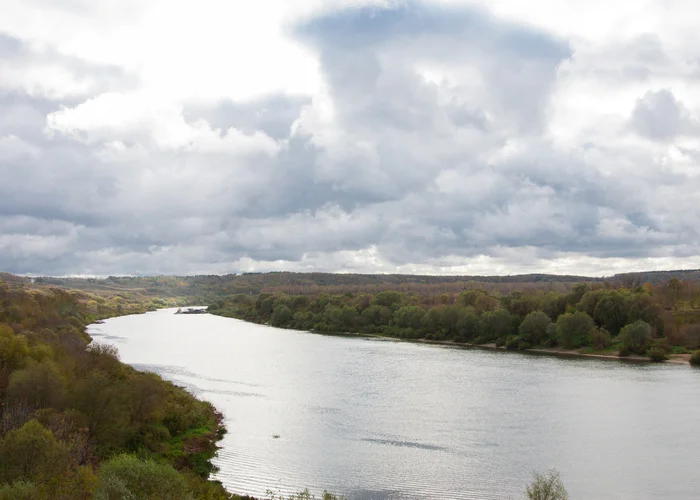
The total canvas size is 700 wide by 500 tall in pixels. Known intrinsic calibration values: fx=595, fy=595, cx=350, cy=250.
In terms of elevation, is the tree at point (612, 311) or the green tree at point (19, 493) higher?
the tree at point (612, 311)

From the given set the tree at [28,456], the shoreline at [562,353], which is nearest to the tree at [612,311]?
the shoreline at [562,353]

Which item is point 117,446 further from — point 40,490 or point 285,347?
point 285,347

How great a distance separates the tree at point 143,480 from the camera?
18239mm

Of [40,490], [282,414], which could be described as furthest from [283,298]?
[40,490]

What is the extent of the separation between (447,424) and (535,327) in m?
70.2

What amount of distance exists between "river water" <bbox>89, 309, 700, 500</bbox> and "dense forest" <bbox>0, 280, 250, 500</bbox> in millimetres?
3372

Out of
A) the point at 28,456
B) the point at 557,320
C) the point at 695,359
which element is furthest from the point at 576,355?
the point at 28,456

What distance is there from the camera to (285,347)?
4250 inches

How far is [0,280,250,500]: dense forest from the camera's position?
19.6 m

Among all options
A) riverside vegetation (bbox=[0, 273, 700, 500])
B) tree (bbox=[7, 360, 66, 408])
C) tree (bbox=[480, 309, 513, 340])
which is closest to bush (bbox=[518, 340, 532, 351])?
riverside vegetation (bbox=[0, 273, 700, 500])

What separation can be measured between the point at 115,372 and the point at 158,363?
36.5 meters

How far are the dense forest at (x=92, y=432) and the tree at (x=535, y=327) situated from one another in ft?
253

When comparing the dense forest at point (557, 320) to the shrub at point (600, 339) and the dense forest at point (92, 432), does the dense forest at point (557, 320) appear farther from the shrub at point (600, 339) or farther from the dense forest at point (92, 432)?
the dense forest at point (92, 432)

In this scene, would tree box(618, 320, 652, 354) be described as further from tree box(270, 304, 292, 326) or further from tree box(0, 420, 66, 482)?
tree box(270, 304, 292, 326)
